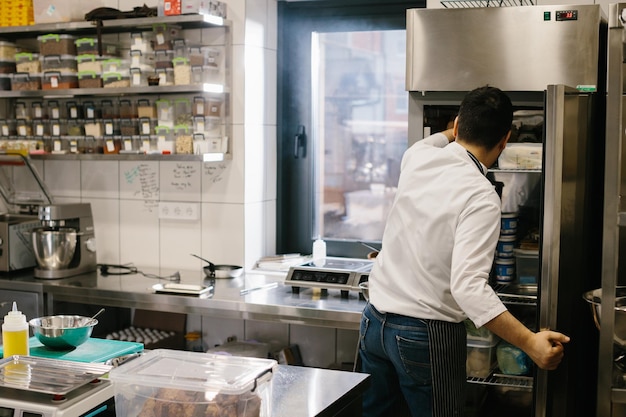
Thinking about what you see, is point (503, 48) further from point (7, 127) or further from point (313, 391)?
point (7, 127)

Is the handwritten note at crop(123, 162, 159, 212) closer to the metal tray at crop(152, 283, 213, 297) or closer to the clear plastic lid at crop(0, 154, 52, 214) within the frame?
the clear plastic lid at crop(0, 154, 52, 214)

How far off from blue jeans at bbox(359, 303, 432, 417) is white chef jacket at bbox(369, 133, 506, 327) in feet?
0.18

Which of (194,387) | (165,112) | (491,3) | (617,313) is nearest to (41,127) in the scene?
(165,112)

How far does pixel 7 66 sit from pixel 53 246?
1130 mm

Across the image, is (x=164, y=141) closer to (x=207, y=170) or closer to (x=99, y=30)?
(x=207, y=170)

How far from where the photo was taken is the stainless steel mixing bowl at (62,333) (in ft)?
8.05

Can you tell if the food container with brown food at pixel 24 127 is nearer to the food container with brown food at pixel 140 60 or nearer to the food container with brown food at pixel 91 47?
the food container with brown food at pixel 91 47

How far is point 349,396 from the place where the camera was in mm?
2242

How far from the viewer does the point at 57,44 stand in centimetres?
430

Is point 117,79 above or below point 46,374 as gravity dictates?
above

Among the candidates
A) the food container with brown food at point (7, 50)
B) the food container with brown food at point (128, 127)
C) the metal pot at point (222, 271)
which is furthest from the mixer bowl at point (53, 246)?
the food container with brown food at point (7, 50)

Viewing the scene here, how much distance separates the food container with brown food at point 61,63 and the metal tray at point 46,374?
7.90ft

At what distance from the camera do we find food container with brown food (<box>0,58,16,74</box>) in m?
4.46

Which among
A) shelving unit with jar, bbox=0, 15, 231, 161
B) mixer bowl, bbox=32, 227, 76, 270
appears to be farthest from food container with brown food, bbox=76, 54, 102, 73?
mixer bowl, bbox=32, 227, 76, 270
